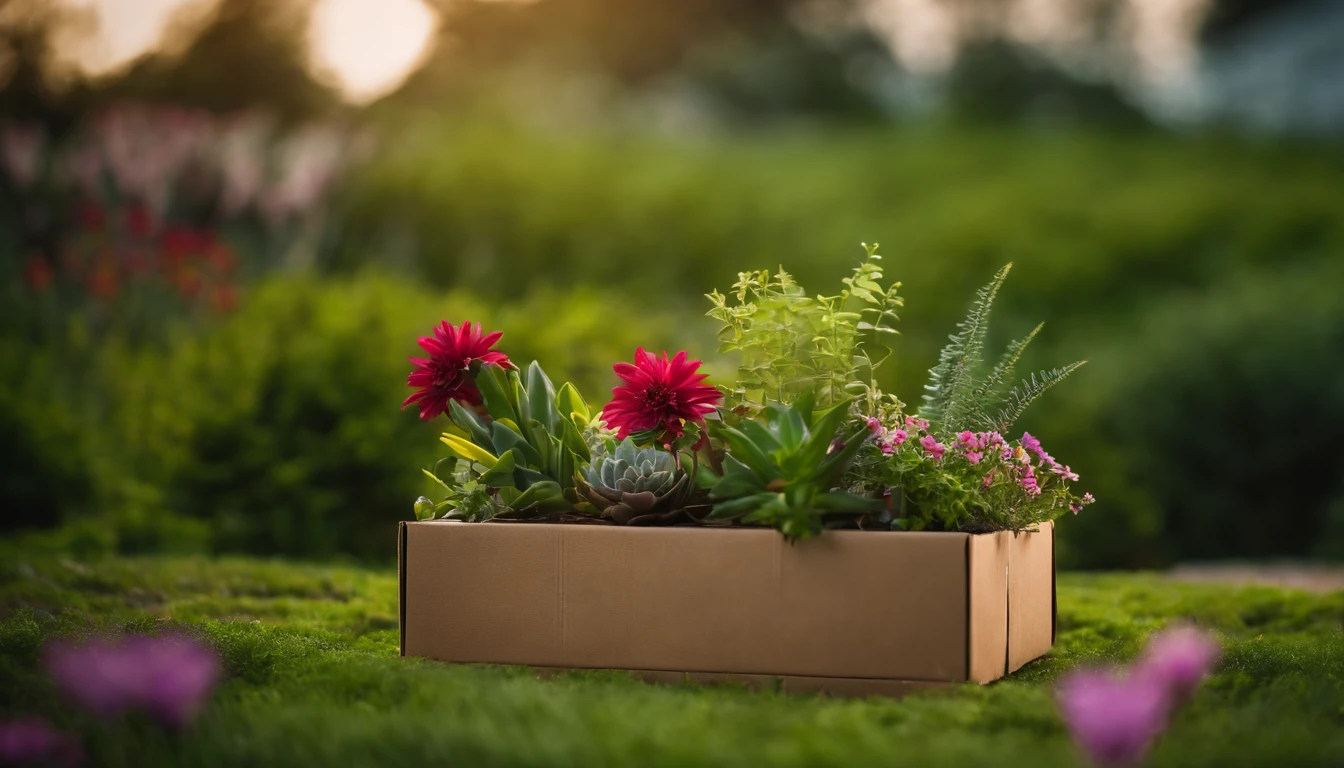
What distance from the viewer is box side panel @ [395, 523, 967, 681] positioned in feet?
9.46

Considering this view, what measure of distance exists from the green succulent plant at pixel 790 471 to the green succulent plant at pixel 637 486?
0.62 ft

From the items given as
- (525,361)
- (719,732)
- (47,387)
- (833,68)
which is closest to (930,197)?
(833,68)

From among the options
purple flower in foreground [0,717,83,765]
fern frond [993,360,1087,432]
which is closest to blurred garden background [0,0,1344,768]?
purple flower in foreground [0,717,83,765]

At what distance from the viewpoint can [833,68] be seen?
1716cm

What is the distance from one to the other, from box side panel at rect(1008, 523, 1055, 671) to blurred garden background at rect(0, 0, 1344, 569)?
264 centimetres

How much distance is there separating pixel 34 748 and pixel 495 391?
5.12 ft


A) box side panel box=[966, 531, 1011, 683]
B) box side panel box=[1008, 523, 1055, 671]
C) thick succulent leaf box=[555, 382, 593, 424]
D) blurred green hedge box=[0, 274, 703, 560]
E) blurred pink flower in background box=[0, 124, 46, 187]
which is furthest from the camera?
blurred pink flower in background box=[0, 124, 46, 187]

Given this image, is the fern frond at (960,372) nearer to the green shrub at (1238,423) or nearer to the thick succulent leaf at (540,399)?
the thick succulent leaf at (540,399)

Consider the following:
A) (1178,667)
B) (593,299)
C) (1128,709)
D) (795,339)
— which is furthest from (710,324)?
(1128,709)

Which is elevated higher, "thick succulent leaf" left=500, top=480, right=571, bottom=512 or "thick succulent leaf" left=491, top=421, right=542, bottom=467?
"thick succulent leaf" left=491, top=421, right=542, bottom=467

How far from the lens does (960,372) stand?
3508 millimetres

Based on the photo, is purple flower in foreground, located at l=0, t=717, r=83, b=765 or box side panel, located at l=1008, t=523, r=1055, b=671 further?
box side panel, located at l=1008, t=523, r=1055, b=671

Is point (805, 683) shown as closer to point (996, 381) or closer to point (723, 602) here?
point (723, 602)

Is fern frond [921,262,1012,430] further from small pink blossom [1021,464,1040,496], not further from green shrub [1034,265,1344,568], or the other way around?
green shrub [1034,265,1344,568]
